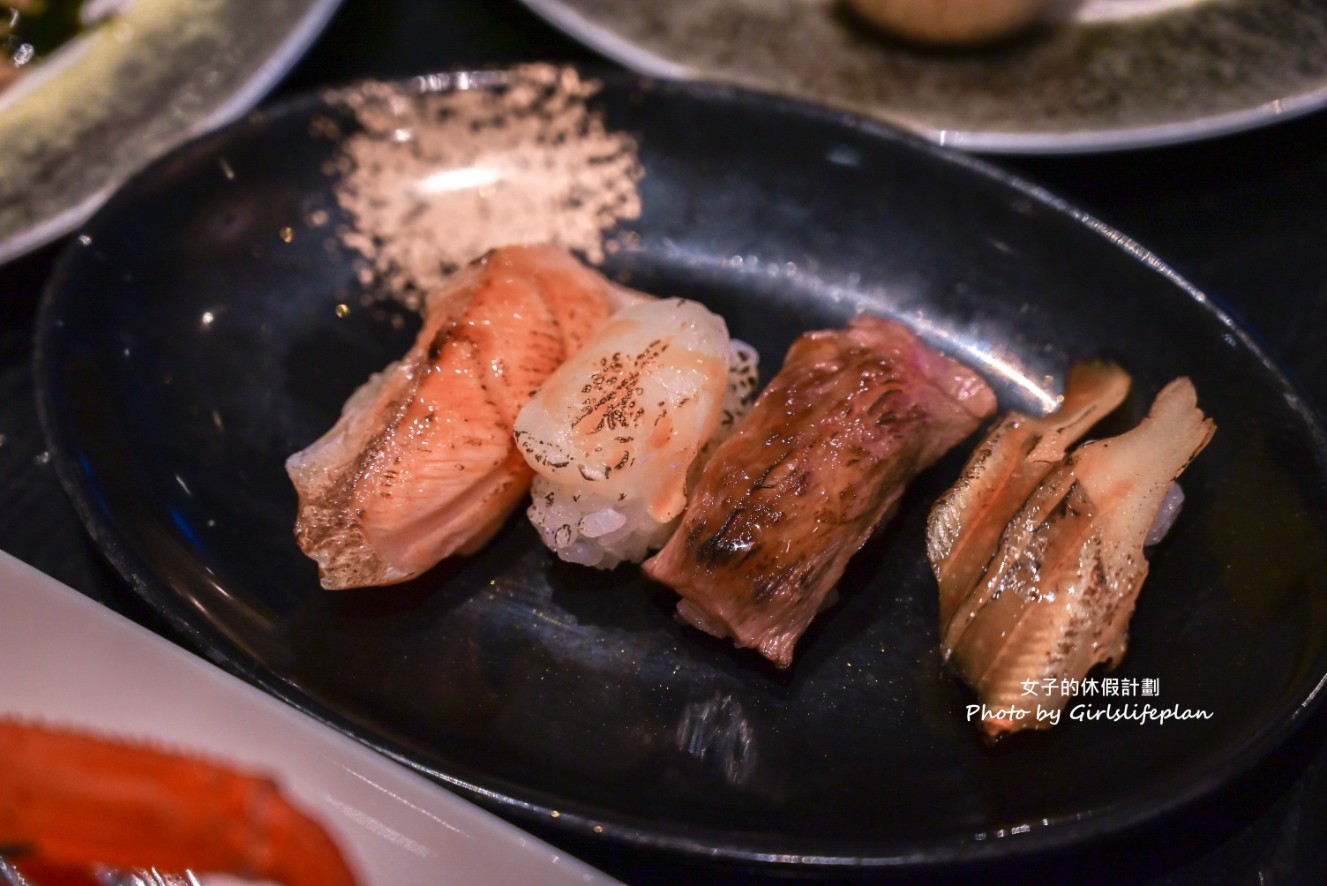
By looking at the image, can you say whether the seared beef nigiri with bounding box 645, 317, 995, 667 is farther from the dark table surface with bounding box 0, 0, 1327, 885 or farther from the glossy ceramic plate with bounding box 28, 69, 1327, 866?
the dark table surface with bounding box 0, 0, 1327, 885

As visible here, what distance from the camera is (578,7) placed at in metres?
3.20

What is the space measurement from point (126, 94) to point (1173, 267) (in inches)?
114

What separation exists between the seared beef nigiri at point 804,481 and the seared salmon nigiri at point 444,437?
0.42 metres

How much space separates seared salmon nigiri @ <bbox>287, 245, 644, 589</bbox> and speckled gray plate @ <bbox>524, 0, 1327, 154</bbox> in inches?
43.5

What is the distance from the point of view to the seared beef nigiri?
6.16 feet

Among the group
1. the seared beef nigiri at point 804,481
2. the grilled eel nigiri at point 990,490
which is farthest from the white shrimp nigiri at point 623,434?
the grilled eel nigiri at point 990,490

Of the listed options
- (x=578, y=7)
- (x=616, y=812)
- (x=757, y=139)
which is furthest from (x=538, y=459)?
(x=578, y=7)

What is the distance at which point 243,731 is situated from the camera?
64.5 inches

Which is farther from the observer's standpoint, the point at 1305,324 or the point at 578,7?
the point at 578,7

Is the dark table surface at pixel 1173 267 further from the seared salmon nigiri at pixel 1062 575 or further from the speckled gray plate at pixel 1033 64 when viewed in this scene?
the seared salmon nigiri at pixel 1062 575

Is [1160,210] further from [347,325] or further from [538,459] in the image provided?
[347,325]

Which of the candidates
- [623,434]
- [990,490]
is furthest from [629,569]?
[990,490]

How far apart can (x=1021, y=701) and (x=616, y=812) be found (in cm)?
73

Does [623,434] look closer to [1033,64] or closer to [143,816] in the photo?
[143,816]
